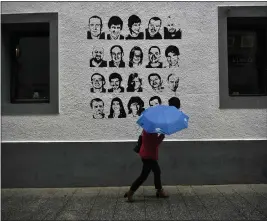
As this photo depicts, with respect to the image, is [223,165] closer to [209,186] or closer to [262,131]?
[209,186]

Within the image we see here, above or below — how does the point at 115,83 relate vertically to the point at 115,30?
below

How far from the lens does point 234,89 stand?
8562 millimetres

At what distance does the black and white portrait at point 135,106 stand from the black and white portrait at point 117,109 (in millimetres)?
146

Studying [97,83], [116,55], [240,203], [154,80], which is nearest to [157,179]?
[240,203]

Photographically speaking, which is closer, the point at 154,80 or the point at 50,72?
the point at 154,80

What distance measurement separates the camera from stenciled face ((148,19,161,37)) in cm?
818

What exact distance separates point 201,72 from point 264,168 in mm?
2389

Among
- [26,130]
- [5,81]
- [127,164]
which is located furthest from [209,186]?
[5,81]

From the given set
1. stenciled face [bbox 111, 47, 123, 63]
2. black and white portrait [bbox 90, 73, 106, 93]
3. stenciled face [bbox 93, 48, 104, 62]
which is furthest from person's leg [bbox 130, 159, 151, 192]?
stenciled face [bbox 93, 48, 104, 62]

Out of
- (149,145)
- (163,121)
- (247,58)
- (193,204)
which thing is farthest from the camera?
(247,58)

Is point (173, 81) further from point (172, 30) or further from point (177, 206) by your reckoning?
point (177, 206)

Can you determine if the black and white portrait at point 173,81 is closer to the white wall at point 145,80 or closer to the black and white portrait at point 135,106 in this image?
the white wall at point 145,80

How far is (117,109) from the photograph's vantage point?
26.7 feet

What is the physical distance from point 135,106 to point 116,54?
115 centimetres
